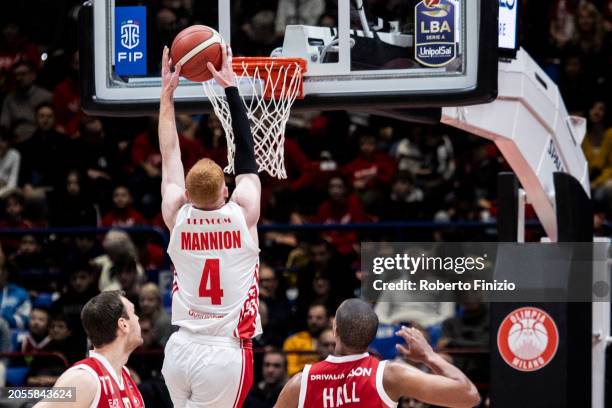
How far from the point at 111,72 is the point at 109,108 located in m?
0.23

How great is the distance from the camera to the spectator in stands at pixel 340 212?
12.1m

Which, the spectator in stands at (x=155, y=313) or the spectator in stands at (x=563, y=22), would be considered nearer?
the spectator in stands at (x=155, y=313)

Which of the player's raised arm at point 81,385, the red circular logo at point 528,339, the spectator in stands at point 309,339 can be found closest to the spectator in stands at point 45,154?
the spectator in stands at point 309,339

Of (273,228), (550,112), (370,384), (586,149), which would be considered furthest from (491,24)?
(586,149)

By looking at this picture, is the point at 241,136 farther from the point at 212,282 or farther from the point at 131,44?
the point at 131,44

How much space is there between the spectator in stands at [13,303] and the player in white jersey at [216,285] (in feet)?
18.5

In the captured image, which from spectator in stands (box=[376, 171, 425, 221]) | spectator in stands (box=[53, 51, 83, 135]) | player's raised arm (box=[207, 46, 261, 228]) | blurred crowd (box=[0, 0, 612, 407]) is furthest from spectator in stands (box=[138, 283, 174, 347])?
player's raised arm (box=[207, 46, 261, 228])

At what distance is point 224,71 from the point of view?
6281 mm

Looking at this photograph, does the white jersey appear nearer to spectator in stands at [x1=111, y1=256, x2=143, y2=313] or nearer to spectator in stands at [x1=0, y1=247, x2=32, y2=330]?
spectator in stands at [x1=111, y1=256, x2=143, y2=313]

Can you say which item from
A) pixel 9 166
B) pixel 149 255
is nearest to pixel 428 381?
pixel 149 255

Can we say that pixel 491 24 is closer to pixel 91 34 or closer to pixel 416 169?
pixel 91 34

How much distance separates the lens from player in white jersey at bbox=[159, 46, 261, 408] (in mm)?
6039

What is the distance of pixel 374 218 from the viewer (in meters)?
12.2

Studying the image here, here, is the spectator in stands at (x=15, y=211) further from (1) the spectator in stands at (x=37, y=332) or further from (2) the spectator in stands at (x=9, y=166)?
(1) the spectator in stands at (x=37, y=332)
